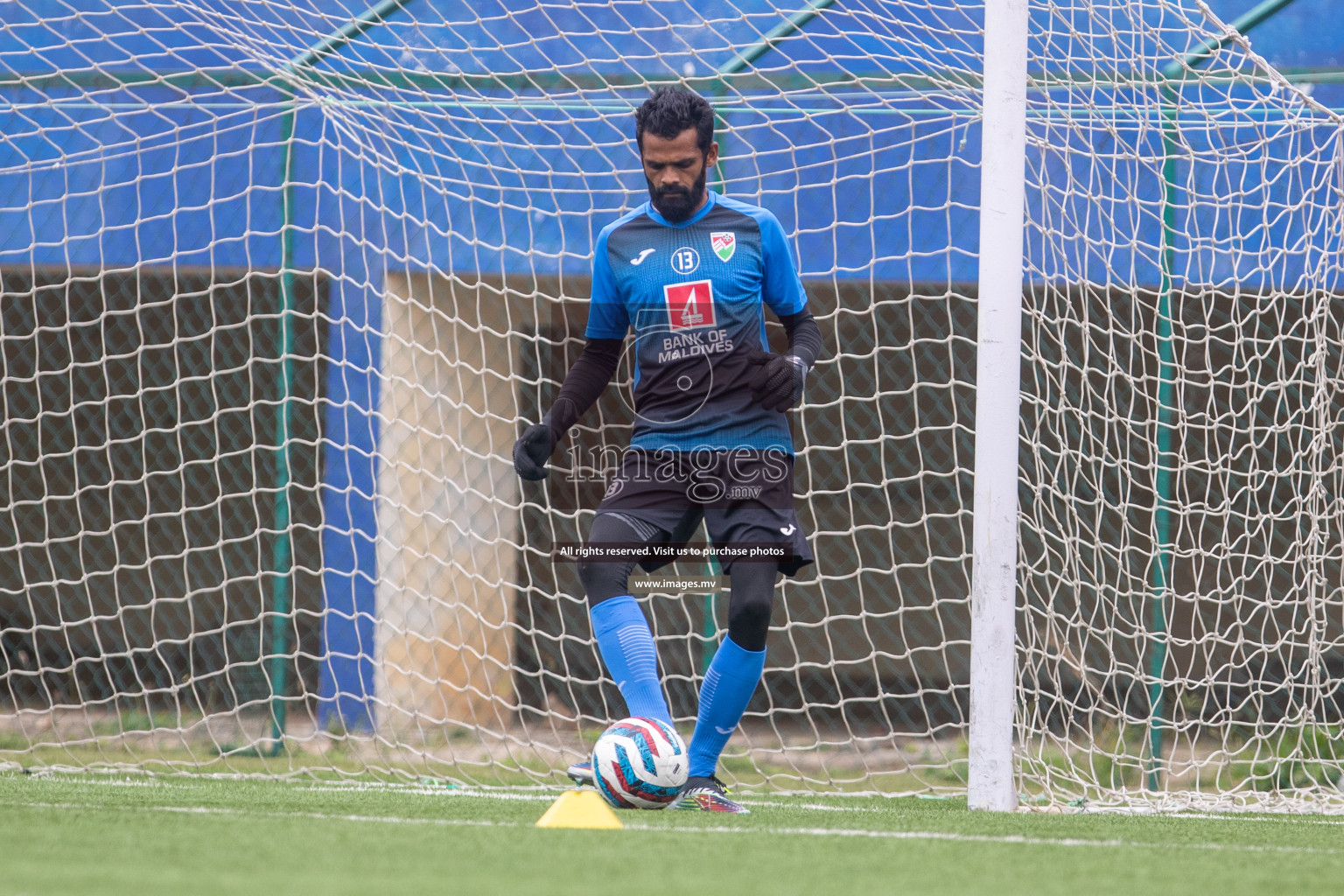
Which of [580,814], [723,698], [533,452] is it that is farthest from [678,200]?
[580,814]

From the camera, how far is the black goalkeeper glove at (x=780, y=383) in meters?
3.17

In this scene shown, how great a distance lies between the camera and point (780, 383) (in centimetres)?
316

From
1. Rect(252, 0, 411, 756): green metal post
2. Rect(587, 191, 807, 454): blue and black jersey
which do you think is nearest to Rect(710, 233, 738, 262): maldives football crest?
Rect(587, 191, 807, 454): blue and black jersey

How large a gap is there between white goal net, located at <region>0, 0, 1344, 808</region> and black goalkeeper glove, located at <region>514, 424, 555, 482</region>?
1609 mm

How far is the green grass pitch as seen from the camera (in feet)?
6.56

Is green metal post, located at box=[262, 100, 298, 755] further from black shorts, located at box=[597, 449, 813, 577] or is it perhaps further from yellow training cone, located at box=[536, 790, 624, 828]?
yellow training cone, located at box=[536, 790, 624, 828]

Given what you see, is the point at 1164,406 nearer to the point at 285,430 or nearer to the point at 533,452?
the point at 533,452

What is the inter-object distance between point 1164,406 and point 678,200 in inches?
90.2

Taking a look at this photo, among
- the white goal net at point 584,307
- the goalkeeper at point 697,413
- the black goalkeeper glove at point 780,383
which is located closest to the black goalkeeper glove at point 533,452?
the goalkeeper at point 697,413

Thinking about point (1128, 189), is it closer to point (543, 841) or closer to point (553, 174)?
point (553, 174)

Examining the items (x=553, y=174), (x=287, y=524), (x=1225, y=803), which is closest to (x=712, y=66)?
(x=553, y=174)

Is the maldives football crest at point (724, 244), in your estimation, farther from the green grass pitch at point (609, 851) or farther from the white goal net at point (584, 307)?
the green grass pitch at point (609, 851)

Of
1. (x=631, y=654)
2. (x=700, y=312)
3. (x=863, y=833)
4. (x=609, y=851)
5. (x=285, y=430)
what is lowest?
(x=863, y=833)

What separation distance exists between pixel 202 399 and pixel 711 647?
3.20m
